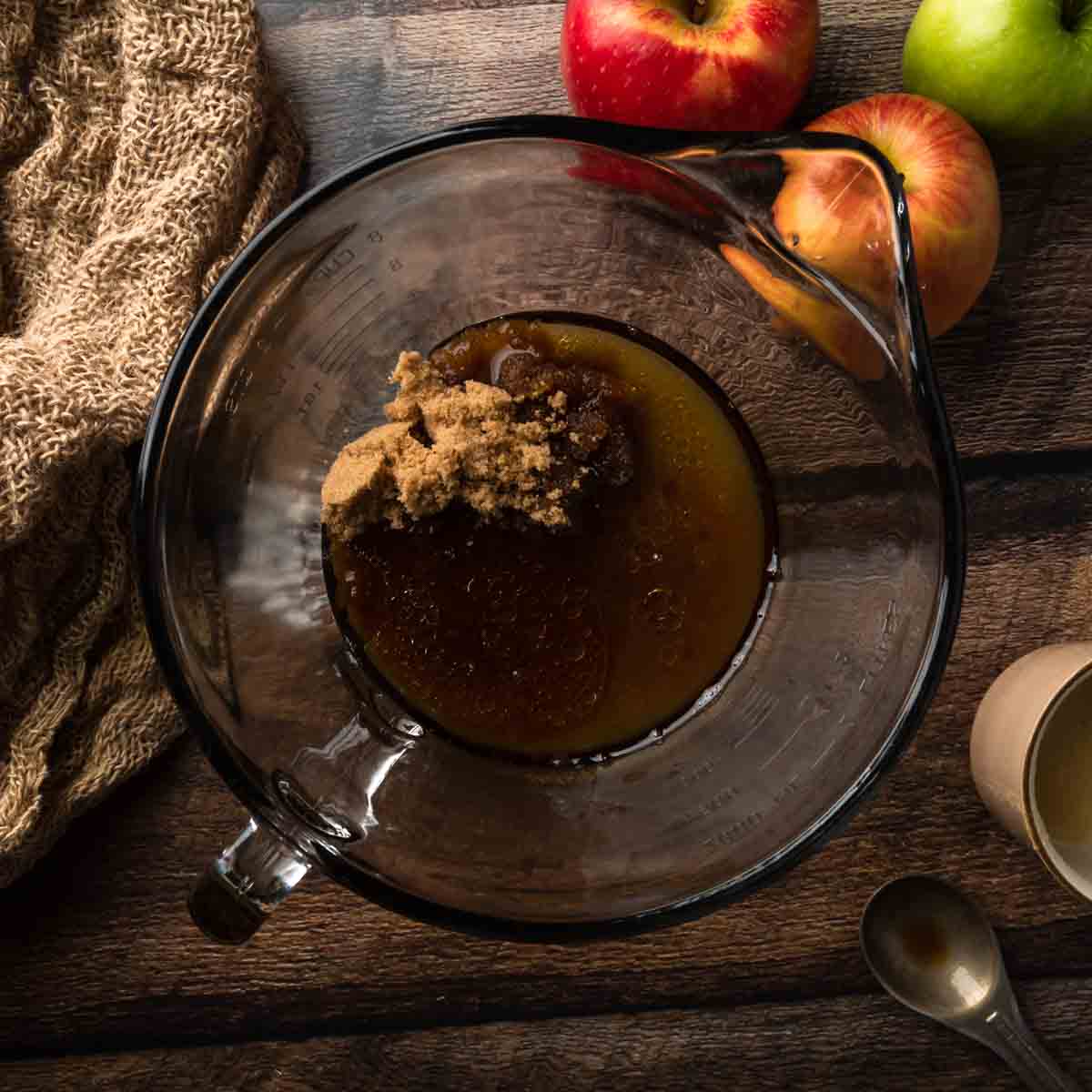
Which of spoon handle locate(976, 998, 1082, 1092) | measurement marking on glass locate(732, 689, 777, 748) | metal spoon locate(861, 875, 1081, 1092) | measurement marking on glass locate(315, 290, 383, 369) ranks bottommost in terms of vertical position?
spoon handle locate(976, 998, 1082, 1092)

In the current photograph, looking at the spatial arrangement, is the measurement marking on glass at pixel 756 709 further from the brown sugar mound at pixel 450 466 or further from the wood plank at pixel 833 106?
the wood plank at pixel 833 106

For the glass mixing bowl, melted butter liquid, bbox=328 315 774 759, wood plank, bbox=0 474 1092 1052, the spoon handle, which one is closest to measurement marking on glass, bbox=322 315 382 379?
the glass mixing bowl

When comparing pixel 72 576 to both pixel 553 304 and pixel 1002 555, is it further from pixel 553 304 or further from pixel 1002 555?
pixel 1002 555

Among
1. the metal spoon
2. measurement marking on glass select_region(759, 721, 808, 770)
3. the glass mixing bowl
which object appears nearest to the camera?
the glass mixing bowl

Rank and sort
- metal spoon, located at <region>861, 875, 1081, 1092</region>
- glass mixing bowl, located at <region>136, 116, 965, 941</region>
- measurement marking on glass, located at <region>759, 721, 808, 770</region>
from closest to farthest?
1. glass mixing bowl, located at <region>136, 116, 965, 941</region>
2. measurement marking on glass, located at <region>759, 721, 808, 770</region>
3. metal spoon, located at <region>861, 875, 1081, 1092</region>

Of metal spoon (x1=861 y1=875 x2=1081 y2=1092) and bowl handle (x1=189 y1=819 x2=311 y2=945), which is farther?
metal spoon (x1=861 y1=875 x2=1081 y2=1092)

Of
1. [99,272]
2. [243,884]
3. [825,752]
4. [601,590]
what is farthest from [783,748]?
[99,272]

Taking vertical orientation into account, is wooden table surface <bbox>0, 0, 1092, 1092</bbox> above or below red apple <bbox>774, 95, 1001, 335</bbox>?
below

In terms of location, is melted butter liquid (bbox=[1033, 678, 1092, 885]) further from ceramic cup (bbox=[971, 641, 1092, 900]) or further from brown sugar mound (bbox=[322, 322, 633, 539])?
brown sugar mound (bbox=[322, 322, 633, 539])

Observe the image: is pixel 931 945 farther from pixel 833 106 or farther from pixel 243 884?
pixel 833 106
